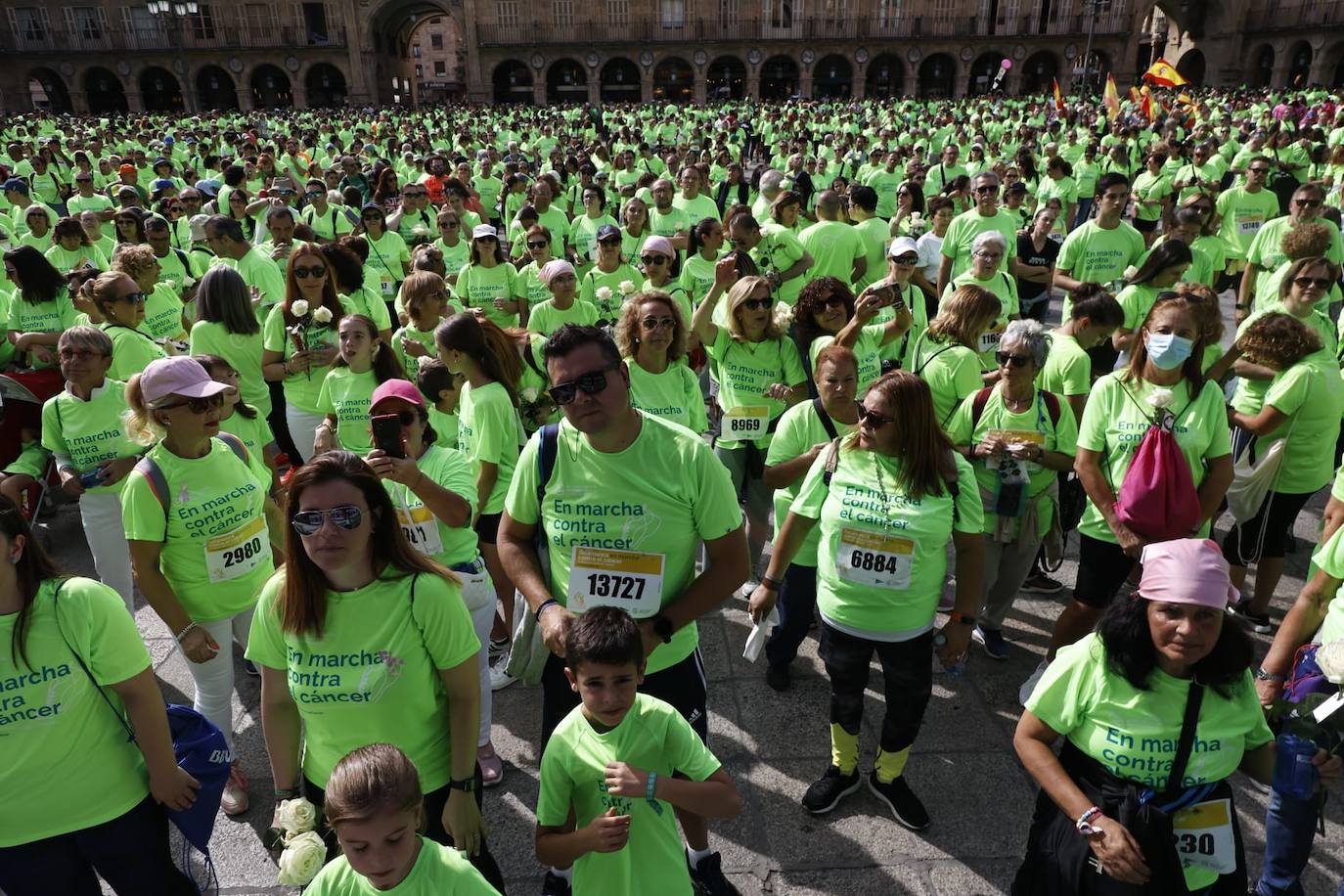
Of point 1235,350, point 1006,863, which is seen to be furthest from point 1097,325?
point 1006,863

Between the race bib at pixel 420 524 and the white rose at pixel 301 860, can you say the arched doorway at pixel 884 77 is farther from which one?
the white rose at pixel 301 860

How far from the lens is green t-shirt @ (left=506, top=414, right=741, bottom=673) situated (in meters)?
2.61

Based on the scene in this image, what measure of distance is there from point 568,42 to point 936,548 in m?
50.8

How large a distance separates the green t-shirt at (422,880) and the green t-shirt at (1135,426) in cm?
305

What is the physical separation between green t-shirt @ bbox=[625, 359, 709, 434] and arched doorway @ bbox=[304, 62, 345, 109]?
53.8 meters

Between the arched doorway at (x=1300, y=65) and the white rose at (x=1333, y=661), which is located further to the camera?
the arched doorway at (x=1300, y=65)

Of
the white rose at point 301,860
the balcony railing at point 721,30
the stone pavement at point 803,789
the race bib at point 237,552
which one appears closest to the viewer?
the white rose at point 301,860

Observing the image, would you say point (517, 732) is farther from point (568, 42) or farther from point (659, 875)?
point (568, 42)

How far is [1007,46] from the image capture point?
4691 cm

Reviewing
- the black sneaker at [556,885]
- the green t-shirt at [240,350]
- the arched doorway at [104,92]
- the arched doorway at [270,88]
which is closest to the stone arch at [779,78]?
the arched doorway at [270,88]

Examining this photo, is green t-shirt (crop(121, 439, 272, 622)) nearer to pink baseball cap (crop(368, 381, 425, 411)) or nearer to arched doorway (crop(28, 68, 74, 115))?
pink baseball cap (crop(368, 381, 425, 411))

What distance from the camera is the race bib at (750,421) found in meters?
4.64

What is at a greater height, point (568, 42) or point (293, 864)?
point (568, 42)

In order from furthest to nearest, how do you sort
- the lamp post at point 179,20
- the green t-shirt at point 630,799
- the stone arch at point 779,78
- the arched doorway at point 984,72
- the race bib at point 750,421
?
the stone arch at point 779,78 → the arched doorway at point 984,72 → the lamp post at point 179,20 → the race bib at point 750,421 → the green t-shirt at point 630,799
